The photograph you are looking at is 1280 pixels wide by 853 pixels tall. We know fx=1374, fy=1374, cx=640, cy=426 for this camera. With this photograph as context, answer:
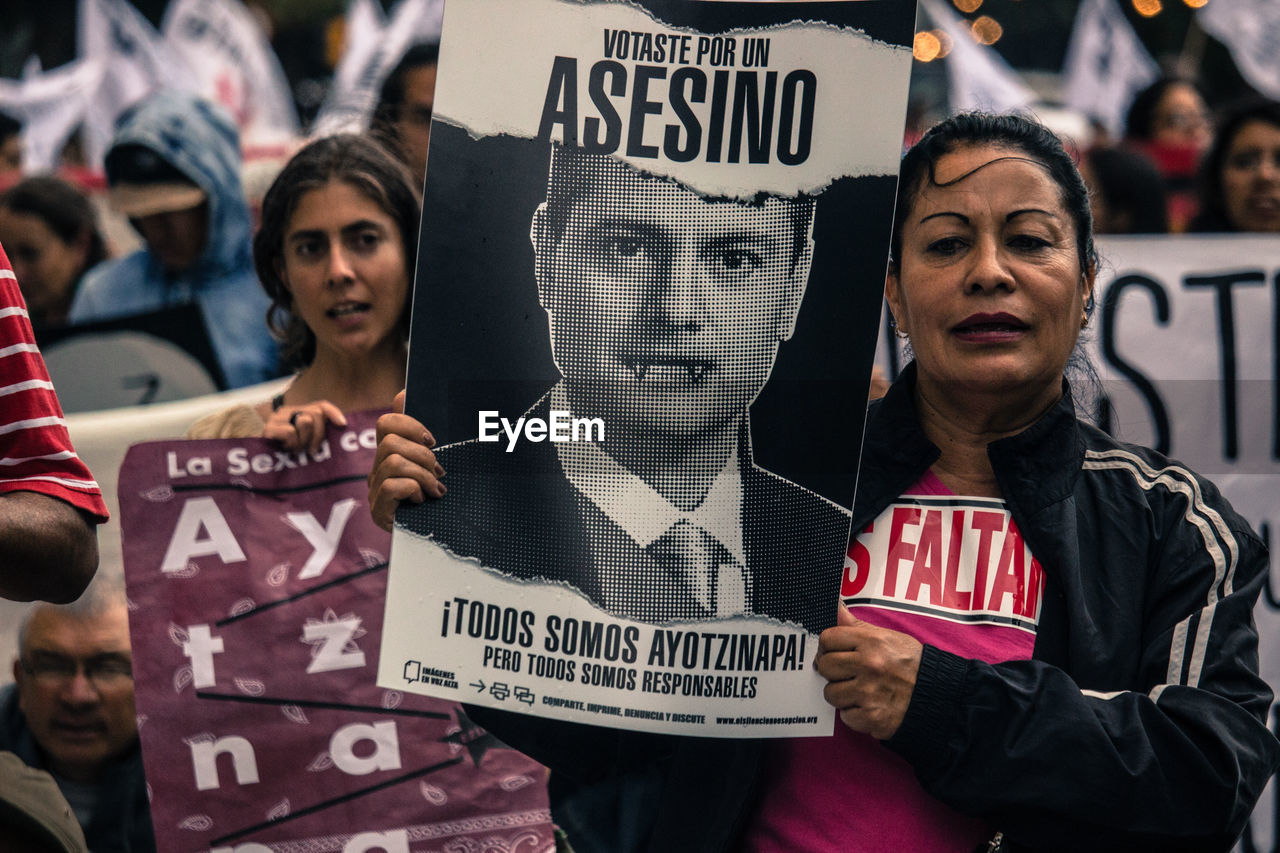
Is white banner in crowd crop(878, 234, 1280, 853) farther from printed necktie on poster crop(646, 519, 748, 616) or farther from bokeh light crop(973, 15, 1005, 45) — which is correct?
bokeh light crop(973, 15, 1005, 45)

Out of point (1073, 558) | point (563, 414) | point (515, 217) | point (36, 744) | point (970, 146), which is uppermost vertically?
point (970, 146)

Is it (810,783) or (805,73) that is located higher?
(805,73)

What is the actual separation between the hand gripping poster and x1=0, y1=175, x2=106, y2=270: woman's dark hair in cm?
368

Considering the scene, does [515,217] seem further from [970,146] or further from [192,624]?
[192,624]

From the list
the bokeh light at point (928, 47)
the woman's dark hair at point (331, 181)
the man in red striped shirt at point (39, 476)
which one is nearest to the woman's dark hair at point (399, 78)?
the woman's dark hair at point (331, 181)

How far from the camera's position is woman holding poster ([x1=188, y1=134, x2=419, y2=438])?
272cm

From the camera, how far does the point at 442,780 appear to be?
2.36m

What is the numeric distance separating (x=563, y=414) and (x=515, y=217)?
10.3 inches

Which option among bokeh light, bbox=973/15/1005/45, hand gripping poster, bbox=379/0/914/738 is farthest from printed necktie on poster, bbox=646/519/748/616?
bokeh light, bbox=973/15/1005/45

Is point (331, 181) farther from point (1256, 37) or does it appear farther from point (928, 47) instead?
point (928, 47)

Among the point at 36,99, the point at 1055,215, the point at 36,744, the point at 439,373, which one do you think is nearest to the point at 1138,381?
the point at 1055,215

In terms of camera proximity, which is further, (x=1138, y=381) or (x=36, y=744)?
(x=1138, y=381)

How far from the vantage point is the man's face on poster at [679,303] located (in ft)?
5.64

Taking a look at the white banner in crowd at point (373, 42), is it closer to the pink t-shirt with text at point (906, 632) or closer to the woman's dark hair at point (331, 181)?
the woman's dark hair at point (331, 181)
